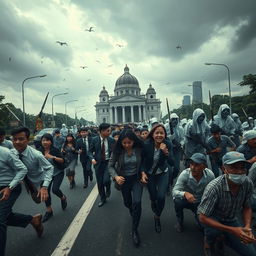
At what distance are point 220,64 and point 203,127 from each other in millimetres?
17626

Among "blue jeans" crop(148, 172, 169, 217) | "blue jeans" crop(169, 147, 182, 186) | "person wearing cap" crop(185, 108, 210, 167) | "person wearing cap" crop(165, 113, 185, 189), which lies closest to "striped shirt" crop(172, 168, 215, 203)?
"blue jeans" crop(148, 172, 169, 217)

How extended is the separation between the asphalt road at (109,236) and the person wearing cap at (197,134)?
1753mm

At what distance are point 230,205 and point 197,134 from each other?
133 inches

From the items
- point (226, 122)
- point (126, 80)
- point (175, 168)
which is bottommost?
point (175, 168)

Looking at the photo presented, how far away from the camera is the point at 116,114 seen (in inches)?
3740

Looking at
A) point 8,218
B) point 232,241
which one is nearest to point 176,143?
point 232,241

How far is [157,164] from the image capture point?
3979mm

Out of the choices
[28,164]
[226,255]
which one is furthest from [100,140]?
[226,255]

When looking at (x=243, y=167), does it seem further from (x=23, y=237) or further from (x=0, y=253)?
(x=23, y=237)

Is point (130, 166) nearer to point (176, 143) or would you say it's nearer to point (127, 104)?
point (176, 143)

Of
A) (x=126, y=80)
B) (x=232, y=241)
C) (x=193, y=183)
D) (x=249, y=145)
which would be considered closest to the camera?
(x=232, y=241)

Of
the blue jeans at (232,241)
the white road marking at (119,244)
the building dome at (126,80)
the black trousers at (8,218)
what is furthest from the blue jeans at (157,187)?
the building dome at (126,80)

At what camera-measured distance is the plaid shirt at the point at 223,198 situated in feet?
8.34

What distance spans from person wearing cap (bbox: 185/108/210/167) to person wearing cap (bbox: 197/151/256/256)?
3.22m
